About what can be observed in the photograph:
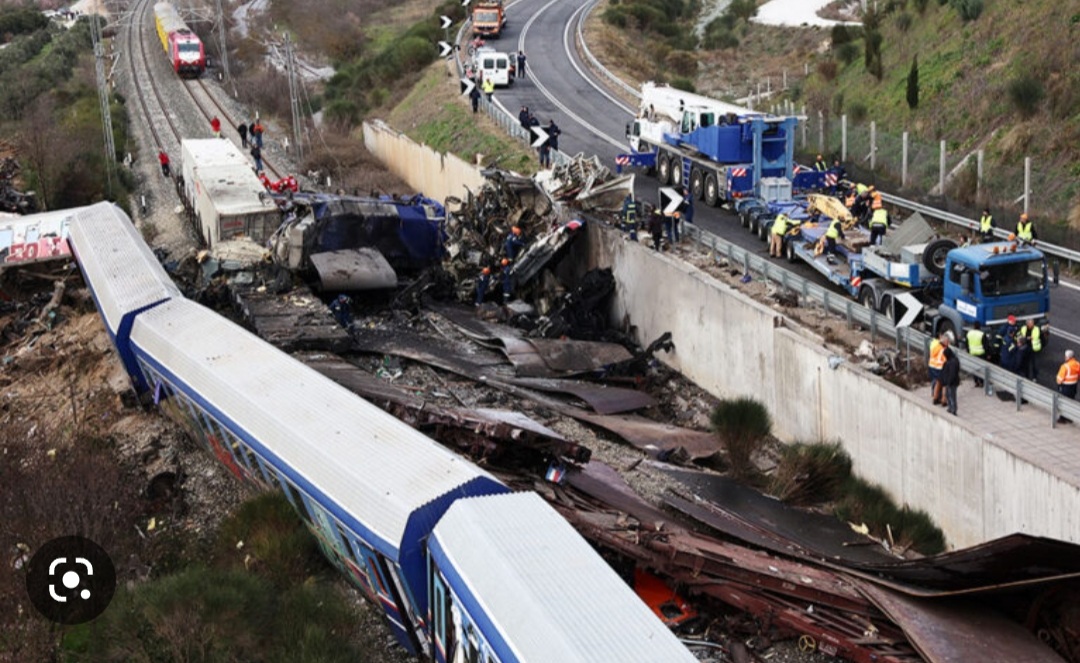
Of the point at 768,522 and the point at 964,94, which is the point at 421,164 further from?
the point at 768,522

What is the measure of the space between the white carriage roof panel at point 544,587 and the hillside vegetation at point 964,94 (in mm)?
17222

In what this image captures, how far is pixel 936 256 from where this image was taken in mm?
20703

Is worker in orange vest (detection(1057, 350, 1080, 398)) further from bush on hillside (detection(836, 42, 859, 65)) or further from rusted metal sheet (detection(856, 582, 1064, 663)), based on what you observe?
bush on hillside (detection(836, 42, 859, 65))

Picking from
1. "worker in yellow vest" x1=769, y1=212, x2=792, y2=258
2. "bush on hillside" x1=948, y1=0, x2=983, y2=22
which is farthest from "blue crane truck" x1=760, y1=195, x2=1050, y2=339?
"bush on hillside" x1=948, y1=0, x2=983, y2=22

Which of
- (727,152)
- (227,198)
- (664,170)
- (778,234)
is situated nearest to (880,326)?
(778,234)

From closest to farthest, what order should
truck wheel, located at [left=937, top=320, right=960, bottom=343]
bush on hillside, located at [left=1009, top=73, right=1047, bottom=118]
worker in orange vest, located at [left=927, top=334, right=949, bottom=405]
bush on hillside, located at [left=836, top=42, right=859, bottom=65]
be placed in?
worker in orange vest, located at [left=927, top=334, right=949, bottom=405], truck wheel, located at [left=937, top=320, right=960, bottom=343], bush on hillside, located at [left=1009, top=73, right=1047, bottom=118], bush on hillside, located at [left=836, top=42, right=859, bottom=65]

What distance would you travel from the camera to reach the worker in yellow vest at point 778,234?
25.8 m

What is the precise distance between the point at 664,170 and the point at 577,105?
1286cm

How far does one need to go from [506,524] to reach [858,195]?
16802mm

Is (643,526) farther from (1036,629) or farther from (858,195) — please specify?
(858,195)

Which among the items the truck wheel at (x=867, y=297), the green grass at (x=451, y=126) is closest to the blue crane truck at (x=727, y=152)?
the green grass at (x=451, y=126)

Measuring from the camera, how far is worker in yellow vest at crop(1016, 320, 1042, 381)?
1825 cm

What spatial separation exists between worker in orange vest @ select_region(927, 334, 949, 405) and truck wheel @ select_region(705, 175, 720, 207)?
45.5 feet

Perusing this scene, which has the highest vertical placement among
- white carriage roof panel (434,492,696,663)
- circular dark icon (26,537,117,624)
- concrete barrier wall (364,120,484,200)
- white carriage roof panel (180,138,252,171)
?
white carriage roof panel (434,492,696,663)
